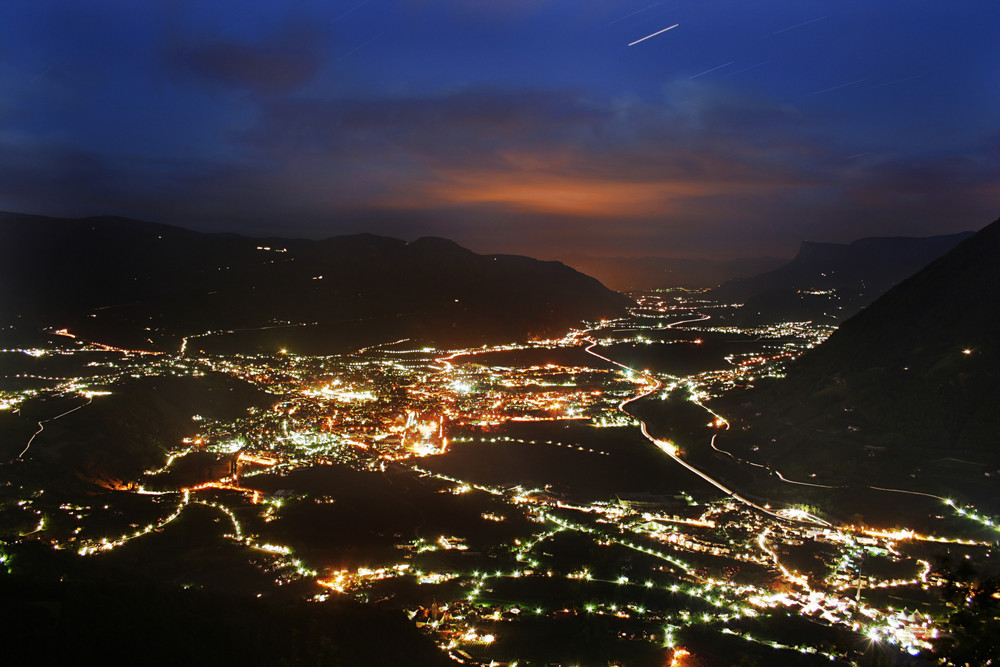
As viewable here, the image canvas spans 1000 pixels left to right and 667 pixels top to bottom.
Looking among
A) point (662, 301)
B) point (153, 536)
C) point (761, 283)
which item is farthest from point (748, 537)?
point (761, 283)

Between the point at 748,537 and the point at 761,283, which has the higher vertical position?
the point at 761,283

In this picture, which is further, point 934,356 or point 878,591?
point 934,356

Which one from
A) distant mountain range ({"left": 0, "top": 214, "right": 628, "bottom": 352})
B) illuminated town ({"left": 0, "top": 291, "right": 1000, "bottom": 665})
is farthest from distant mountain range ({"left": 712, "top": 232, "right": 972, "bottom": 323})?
illuminated town ({"left": 0, "top": 291, "right": 1000, "bottom": 665})

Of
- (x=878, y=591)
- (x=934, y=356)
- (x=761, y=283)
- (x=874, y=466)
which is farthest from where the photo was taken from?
(x=761, y=283)

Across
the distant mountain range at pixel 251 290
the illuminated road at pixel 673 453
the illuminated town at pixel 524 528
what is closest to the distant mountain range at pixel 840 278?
the distant mountain range at pixel 251 290

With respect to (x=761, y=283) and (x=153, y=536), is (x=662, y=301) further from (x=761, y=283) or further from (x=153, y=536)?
(x=153, y=536)

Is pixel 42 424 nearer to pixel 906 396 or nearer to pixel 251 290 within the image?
pixel 906 396
